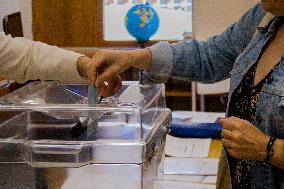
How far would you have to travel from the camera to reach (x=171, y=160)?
1635mm

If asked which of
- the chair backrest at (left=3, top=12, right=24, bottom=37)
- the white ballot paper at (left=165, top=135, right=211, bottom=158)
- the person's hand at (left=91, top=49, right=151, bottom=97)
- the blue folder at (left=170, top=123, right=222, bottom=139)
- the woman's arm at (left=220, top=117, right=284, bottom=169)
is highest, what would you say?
the person's hand at (left=91, top=49, right=151, bottom=97)

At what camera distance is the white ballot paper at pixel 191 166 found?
153cm

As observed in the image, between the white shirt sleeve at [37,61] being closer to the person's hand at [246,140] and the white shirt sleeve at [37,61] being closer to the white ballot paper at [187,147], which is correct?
the person's hand at [246,140]

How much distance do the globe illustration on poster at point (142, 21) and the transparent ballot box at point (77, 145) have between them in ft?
8.93

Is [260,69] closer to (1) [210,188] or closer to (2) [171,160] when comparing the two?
(1) [210,188]

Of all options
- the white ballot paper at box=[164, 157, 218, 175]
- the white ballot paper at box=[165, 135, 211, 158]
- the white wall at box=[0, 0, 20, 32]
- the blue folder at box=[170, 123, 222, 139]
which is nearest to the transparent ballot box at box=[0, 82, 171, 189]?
the white ballot paper at box=[164, 157, 218, 175]

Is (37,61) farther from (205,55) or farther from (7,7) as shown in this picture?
(7,7)

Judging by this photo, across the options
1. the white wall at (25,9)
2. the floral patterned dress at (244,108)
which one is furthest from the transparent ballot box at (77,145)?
the white wall at (25,9)

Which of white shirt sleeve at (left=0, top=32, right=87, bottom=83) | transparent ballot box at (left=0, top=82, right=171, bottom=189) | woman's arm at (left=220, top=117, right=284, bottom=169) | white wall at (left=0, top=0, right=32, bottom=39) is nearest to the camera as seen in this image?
transparent ballot box at (left=0, top=82, right=171, bottom=189)

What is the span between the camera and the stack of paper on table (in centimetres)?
144

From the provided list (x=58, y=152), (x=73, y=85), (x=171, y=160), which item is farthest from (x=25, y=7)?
(x=58, y=152)

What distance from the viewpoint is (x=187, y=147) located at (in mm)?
1758

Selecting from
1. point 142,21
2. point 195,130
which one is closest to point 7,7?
point 142,21

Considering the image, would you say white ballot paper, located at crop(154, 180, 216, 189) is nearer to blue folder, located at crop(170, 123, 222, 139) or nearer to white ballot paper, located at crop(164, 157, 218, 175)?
white ballot paper, located at crop(164, 157, 218, 175)
